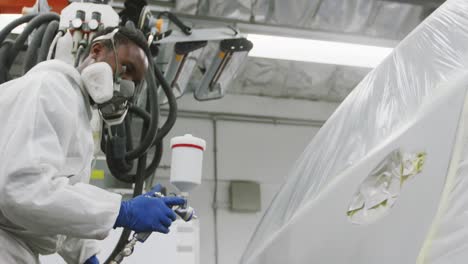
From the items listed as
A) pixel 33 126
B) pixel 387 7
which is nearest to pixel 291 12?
pixel 387 7

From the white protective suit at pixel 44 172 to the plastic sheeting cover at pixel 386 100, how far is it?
0.60m

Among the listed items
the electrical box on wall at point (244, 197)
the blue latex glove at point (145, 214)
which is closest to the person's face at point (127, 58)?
the blue latex glove at point (145, 214)

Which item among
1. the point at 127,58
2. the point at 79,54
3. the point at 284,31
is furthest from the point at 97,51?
the point at 284,31

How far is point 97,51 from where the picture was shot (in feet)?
4.93

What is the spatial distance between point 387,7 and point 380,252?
2.59 metres

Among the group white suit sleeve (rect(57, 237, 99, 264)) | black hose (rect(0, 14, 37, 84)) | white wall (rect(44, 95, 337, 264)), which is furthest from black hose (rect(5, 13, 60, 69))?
white wall (rect(44, 95, 337, 264))

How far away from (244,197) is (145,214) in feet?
11.5

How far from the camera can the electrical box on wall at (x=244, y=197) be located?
4.72 meters

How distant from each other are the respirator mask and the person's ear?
17mm

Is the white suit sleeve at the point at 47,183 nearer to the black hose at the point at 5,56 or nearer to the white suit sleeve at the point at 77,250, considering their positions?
the white suit sleeve at the point at 77,250

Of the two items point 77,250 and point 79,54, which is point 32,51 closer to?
point 79,54

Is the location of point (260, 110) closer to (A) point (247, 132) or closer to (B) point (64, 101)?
(A) point (247, 132)

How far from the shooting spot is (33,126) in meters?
1.14

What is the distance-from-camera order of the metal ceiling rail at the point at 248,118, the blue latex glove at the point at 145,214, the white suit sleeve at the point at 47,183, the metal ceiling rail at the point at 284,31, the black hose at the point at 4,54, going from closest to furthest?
the white suit sleeve at the point at 47,183 < the blue latex glove at the point at 145,214 < the black hose at the point at 4,54 < the metal ceiling rail at the point at 284,31 < the metal ceiling rail at the point at 248,118
